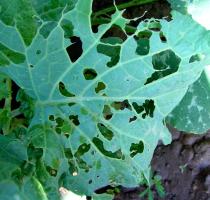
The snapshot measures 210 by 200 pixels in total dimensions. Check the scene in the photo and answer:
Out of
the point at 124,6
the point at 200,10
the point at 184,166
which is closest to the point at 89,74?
the point at 200,10

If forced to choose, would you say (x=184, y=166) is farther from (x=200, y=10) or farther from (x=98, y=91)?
(x=98, y=91)

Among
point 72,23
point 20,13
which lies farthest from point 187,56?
point 20,13

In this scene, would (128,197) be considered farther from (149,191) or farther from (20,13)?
(20,13)

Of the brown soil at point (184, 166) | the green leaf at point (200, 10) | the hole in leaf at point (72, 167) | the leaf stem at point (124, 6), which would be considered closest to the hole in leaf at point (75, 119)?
the hole in leaf at point (72, 167)

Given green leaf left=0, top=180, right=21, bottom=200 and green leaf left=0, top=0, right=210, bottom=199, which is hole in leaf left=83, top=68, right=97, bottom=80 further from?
green leaf left=0, top=180, right=21, bottom=200

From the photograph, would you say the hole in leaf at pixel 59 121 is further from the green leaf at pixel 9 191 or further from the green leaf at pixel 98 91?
the green leaf at pixel 9 191
